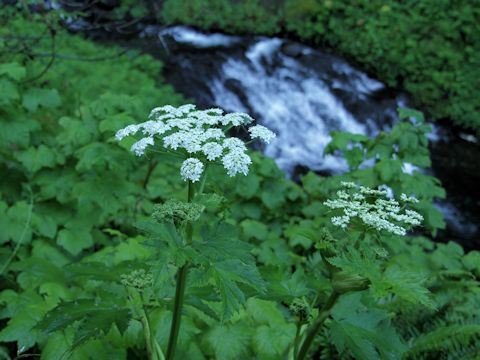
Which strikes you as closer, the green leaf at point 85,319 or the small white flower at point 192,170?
the small white flower at point 192,170

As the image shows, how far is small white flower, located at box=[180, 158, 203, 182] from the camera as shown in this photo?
138 cm

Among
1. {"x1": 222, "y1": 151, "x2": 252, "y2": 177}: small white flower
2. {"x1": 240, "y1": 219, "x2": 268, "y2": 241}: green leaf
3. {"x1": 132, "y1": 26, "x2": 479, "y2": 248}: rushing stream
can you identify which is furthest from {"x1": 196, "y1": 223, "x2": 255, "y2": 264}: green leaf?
{"x1": 132, "y1": 26, "x2": 479, "y2": 248}: rushing stream

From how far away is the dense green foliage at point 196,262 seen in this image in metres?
1.45

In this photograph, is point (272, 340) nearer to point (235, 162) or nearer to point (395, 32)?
point (235, 162)

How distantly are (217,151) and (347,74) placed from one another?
9461mm

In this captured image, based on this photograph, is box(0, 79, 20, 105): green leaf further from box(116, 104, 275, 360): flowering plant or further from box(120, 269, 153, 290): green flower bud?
box(120, 269, 153, 290): green flower bud

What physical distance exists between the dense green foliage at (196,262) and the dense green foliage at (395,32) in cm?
684

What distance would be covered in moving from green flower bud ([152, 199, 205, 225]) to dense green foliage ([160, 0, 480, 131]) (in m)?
9.36

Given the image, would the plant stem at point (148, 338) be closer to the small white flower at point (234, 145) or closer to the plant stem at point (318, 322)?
the plant stem at point (318, 322)

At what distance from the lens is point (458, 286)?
117 inches

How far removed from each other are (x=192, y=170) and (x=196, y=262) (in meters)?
0.28

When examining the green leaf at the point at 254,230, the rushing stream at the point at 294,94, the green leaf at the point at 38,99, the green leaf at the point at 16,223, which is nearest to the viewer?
the green leaf at the point at 16,223

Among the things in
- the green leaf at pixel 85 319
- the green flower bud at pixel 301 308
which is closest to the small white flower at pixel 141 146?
the green leaf at pixel 85 319

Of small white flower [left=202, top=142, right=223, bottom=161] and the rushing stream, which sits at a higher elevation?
small white flower [left=202, top=142, right=223, bottom=161]
